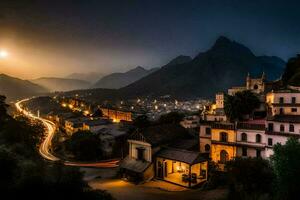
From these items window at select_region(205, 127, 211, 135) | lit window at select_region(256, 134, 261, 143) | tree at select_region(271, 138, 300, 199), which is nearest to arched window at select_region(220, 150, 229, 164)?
window at select_region(205, 127, 211, 135)

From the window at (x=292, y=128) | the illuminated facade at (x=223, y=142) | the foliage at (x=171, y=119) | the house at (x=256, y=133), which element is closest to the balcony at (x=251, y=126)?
the house at (x=256, y=133)

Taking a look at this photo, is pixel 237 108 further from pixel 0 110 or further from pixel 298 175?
pixel 0 110

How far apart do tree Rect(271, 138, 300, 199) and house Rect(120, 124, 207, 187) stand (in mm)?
17507

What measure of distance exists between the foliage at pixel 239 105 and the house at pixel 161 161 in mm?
10608

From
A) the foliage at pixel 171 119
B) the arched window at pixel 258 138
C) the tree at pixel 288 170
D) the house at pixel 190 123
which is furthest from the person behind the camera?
the foliage at pixel 171 119

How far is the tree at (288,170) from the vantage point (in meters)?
27.6

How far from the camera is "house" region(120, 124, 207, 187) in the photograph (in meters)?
46.5

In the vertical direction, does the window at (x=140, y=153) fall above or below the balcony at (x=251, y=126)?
below

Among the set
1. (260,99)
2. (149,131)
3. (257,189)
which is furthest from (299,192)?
(260,99)

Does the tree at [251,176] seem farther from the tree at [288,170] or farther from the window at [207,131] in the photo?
the window at [207,131]

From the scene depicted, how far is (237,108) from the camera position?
179ft

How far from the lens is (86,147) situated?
67938 mm

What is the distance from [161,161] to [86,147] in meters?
24.2

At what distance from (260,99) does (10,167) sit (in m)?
49.5
